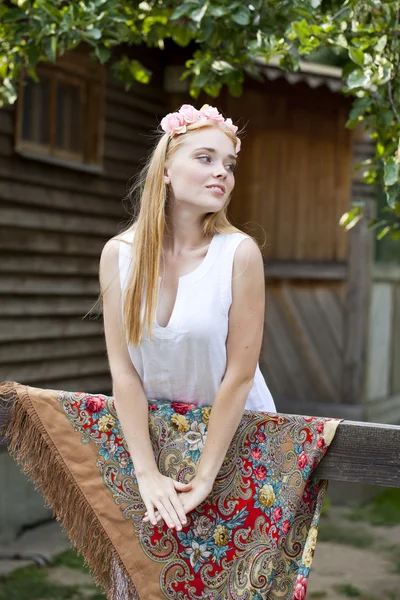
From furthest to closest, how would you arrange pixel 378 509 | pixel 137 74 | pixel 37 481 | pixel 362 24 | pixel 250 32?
pixel 378 509 → pixel 137 74 → pixel 250 32 → pixel 362 24 → pixel 37 481

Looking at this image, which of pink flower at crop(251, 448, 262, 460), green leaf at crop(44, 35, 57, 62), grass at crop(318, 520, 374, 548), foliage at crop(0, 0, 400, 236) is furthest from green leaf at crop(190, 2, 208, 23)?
grass at crop(318, 520, 374, 548)

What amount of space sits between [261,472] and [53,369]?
5056mm

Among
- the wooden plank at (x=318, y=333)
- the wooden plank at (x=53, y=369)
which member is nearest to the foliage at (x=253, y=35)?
the wooden plank at (x=53, y=369)

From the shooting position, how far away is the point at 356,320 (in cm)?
828

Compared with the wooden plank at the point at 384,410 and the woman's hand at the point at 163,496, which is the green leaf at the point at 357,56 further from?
the wooden plank at the point at 384,410

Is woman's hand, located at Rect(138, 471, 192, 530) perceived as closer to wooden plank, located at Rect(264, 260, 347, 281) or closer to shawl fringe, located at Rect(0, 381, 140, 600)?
shawl fringe, located at Rect(0, 381, 140, 600)

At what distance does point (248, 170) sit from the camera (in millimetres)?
8352

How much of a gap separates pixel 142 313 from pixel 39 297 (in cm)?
483

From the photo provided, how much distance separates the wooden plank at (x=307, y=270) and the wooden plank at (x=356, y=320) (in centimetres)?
11

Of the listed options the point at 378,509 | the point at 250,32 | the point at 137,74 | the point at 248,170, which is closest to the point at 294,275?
the point at 248,170

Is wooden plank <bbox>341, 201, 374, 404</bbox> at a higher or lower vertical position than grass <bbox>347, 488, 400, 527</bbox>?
higher

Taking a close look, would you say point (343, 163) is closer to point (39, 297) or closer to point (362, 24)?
point (39, 297)

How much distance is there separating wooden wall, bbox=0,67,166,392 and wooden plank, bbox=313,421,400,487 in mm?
4589

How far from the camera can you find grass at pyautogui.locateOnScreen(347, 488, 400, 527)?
779 cm
